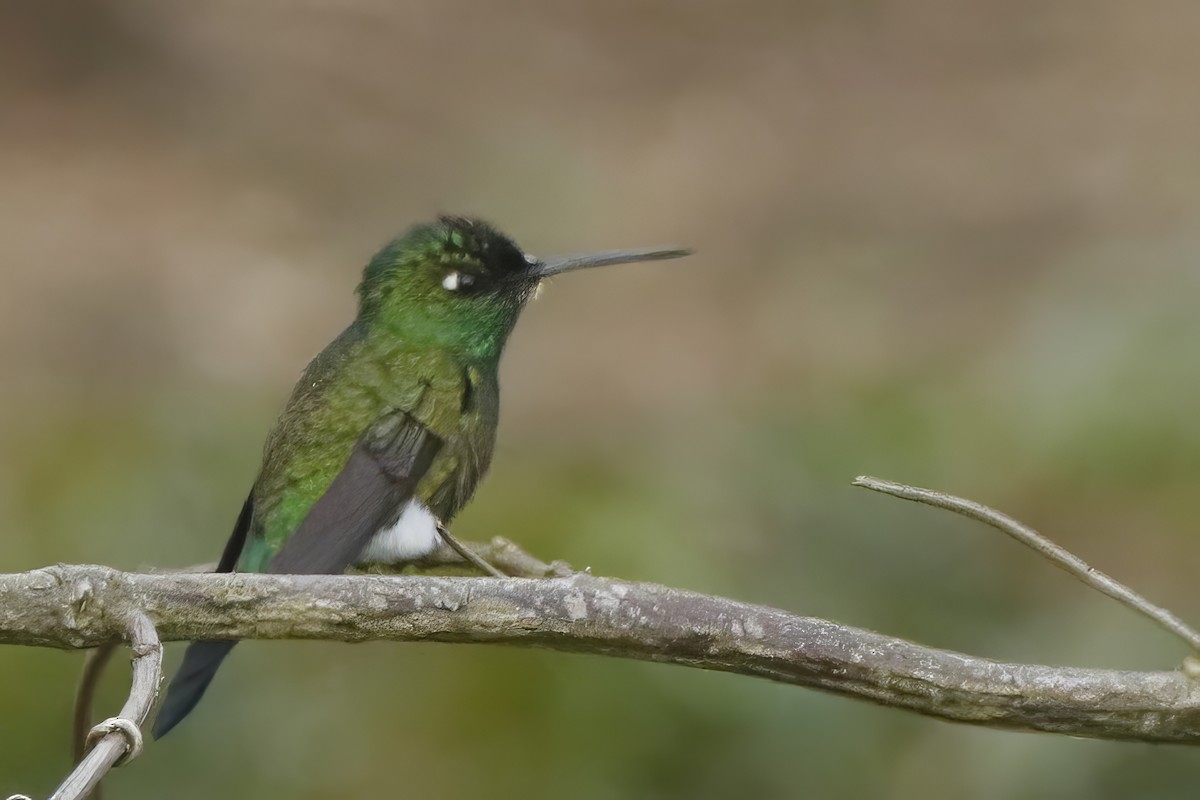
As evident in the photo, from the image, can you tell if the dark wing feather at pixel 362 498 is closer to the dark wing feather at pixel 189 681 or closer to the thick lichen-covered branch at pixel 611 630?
the dark wing feather at pixel 189 681

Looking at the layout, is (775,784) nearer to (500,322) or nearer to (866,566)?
(866,566)

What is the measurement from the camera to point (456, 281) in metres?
3.91

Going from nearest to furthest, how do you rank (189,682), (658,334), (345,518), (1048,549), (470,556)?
(1048,549) < (189,682) < (470,556) < (345,518) < (658,334)

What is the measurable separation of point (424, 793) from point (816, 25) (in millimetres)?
9853

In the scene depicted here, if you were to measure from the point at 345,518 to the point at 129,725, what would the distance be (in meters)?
1.39

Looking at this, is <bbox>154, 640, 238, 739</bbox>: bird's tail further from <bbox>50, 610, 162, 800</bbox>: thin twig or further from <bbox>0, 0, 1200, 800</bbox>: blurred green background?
<bbox>0, 0, 1200, 800</bbox>: blurred green background

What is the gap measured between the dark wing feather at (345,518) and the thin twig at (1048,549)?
1383 mm

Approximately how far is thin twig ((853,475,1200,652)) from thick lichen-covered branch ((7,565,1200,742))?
0.57 feet

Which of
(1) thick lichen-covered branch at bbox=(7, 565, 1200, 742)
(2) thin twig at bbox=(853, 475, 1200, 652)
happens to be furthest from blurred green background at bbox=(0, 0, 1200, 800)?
(2) thin twig at bbox=(853, 475, 1200, 652)

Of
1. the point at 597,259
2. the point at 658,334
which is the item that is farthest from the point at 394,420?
the point at 658,334

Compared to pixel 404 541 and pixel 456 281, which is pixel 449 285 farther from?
pixel 404 541

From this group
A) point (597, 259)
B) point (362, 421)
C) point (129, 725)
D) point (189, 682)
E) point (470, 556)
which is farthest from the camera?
point (597, 259)

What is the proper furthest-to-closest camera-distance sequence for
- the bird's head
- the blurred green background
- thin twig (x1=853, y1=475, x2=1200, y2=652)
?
the blurred green background < the bird's head < thin twig (x1=853, y1=475, x2=1200, y2=652)

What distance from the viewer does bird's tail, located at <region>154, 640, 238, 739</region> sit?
308 cm
